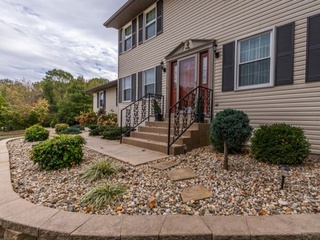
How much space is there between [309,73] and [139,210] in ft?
14.3

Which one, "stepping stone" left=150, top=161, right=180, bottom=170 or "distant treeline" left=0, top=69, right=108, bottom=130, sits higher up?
"distant treeline" left=0, top=69, right=108, bottom=130

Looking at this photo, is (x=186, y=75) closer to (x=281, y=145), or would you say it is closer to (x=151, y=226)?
(x=281, y=145)

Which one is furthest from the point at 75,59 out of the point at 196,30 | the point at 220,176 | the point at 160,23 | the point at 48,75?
the point at 220,176

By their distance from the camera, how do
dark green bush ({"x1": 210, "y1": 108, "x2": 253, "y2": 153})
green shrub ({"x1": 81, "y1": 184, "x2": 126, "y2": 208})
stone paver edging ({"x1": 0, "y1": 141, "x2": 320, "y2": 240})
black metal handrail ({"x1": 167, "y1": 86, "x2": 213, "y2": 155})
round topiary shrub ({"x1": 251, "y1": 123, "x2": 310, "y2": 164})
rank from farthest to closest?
1. black metal handrail ({"x1": 167, "y1": 86, "x2": 213, "y2": 155})
2. round topiary shrub ({"x1": 251, "y1": 123, "x2": 310, "y2": 164})
3. dark green bush ({"x1": 210, "y1": 108, "x2": 253, "y2": 153})
4. green shrub ({"x1": 81, "y1": 184, "x2": 126, "y2": 208})
5. stone paver edging ({"x1": 0, "y1": 141, "x2": 320, "y2": 240})

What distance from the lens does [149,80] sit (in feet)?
29.6

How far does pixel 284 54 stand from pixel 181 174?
11.8ft

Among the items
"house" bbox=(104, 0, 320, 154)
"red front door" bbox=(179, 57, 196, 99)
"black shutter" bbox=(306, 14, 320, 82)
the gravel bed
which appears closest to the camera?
the gravel bed

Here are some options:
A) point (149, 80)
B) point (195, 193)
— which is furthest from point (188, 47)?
point (195, 193)

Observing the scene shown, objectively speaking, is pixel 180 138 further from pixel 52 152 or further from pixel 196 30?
pixel 196 30

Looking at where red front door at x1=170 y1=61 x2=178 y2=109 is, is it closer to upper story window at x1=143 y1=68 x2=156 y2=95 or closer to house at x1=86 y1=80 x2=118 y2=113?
upper story window at x1=143 y1=68 x2=156 y2=95

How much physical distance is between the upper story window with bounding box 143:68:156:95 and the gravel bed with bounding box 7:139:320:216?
16.9 ft

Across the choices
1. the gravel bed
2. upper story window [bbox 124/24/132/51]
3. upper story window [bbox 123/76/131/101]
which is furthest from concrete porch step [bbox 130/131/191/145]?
upper story window [bbox 124/24/132/51]

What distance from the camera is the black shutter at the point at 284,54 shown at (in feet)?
14.6

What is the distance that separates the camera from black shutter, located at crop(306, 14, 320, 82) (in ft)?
13.4
